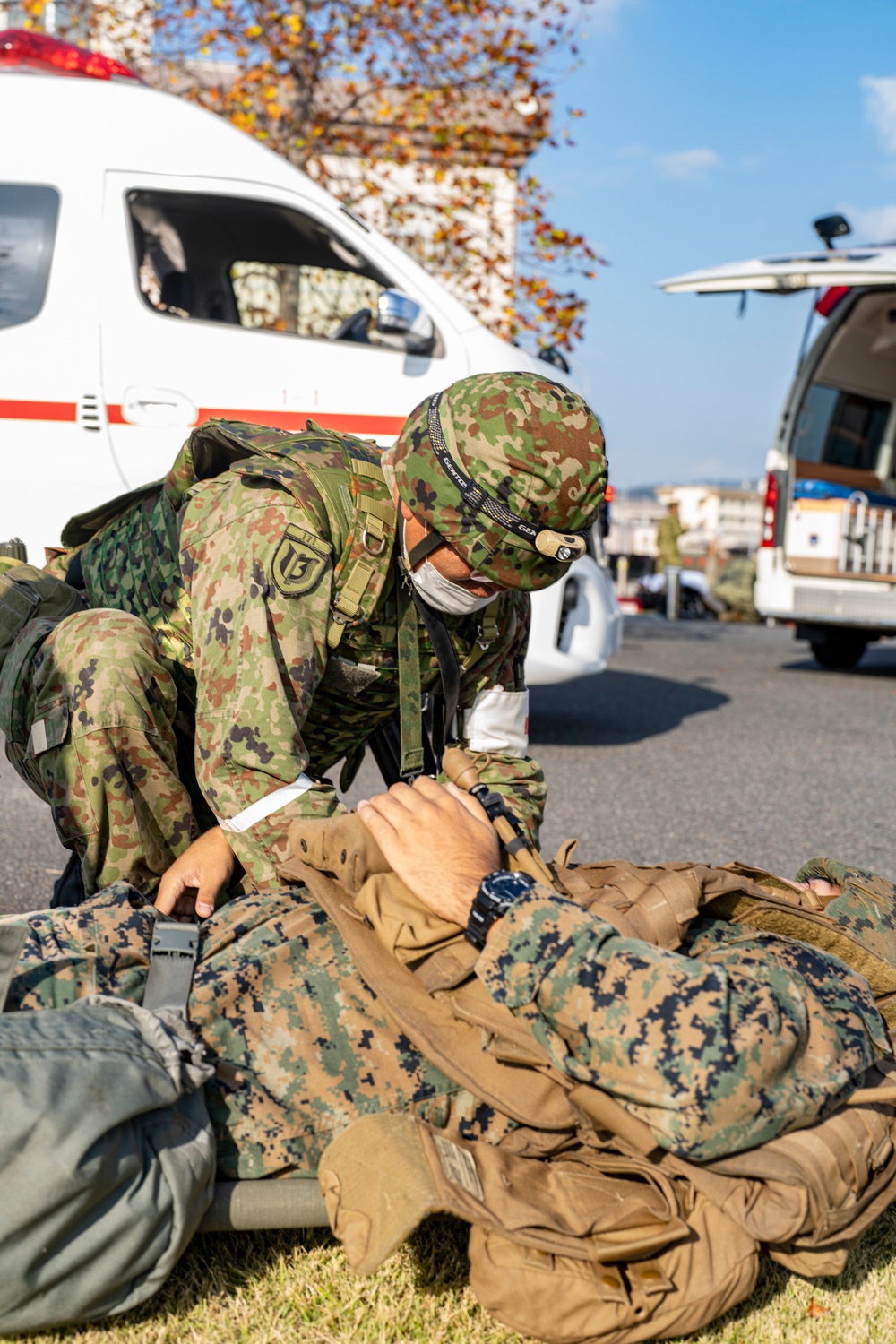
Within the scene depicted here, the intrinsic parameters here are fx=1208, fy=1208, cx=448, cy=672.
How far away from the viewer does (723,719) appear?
678cm

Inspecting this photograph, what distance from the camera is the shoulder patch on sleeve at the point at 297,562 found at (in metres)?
2.09

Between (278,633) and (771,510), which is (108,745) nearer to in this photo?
(278,633)

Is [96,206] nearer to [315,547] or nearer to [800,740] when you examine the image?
[315,547]

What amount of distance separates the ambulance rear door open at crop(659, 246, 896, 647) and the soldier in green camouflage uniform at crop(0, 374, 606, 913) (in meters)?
5.77

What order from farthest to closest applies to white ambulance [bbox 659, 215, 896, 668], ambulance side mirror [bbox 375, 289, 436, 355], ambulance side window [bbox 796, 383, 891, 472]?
ambulance side window [bbox 796, 383, 891, 472] → white ambulance [bbox 659, 215, 896, 668] → ambulance side mirror [bbox 375, 289, 436, 355]

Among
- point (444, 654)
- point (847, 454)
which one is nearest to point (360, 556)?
point (444, 654)

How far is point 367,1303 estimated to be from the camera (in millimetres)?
1601

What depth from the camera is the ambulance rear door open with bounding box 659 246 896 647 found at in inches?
330

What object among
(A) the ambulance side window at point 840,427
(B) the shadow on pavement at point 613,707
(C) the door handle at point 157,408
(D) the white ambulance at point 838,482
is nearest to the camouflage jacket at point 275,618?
(C) the door handle at point 157,408

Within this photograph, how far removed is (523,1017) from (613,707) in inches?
227

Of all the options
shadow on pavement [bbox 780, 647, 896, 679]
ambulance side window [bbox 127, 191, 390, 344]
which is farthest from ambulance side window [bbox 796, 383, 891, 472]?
ambulance side window [bbox 127, 191, 390, 344]

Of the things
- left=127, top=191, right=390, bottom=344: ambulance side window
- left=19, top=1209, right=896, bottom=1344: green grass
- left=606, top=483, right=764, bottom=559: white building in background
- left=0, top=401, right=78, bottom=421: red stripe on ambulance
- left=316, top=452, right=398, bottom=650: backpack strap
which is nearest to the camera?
left=19, top=1209, right=896, bottom=1344: green grass

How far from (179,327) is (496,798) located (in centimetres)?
344

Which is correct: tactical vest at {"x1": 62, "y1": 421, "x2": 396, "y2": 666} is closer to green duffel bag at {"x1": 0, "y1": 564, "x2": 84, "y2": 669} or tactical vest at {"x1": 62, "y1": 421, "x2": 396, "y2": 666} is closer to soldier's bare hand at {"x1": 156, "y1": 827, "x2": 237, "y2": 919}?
green duffel bag at {"x1": 0, "y1": 564, "x2": 84, "y2": 669}
